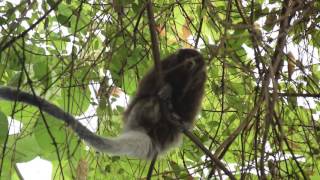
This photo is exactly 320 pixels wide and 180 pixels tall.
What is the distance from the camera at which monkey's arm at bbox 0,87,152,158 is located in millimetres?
2564

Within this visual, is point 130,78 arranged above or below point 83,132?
above

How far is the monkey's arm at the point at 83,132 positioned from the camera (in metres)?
2.56

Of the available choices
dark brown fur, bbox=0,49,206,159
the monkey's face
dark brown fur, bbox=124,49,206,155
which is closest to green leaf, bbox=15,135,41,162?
dark brown fur, bbox=0,49,206,159

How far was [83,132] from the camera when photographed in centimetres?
272

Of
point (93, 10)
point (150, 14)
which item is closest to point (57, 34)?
point (93, 10)

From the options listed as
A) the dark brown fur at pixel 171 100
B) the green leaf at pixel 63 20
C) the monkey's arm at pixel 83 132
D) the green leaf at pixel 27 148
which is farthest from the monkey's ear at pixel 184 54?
the green leaf at pixel 27 148

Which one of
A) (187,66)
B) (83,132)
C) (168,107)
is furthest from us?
(187,66)

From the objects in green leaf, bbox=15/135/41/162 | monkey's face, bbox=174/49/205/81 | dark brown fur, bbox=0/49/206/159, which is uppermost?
monkey's face, bbox=174/49/205/81

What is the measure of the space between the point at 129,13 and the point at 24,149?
1187 millimetres

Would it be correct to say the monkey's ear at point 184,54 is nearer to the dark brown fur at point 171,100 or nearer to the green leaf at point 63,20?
the dark brown fur at point 171,100

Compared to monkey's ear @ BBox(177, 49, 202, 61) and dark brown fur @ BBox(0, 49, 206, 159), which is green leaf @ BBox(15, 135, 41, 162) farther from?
monkey's ear @ BBox(177, 49, 202, 61)

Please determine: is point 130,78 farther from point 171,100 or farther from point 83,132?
point 83,132

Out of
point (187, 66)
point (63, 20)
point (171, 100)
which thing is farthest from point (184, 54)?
point (63, 20)

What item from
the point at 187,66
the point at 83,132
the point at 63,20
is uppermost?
the point at 63,20
